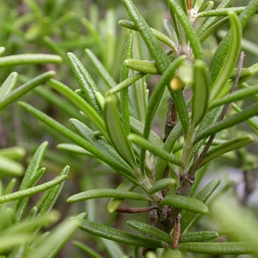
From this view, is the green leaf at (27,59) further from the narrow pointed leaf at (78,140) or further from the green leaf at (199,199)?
the green leaf at (199,199)

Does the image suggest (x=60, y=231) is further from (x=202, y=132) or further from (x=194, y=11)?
(x=194, y=11)

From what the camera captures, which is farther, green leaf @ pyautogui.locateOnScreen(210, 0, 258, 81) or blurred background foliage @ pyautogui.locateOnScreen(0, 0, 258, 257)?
blurred background foliage @ pyautogui.locateOnScreen(0, 0, 258, 257)

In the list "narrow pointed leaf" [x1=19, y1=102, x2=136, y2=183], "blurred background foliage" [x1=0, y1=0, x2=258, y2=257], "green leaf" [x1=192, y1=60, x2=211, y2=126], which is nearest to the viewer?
"green leaf" [x1=192, y1=60, x2=211, y2=126]

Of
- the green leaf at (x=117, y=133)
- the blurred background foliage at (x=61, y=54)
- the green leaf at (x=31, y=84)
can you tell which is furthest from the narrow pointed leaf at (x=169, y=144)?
the blurred background foliage at (x=61, y=54)

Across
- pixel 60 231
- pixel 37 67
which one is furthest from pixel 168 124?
pixel 37 67

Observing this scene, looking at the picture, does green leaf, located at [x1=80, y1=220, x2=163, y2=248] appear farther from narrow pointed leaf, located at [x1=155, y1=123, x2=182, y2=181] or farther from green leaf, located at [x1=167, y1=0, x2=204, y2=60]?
green leaf, located at [x1=167, y1=0, x2=204, y2=60]

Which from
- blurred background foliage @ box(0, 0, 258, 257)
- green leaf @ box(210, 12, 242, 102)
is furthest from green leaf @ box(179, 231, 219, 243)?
blurred background foliage @ box(0, 0, 258, 257)
